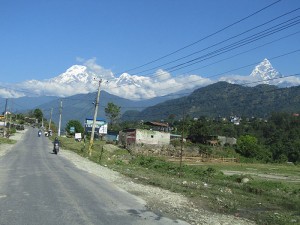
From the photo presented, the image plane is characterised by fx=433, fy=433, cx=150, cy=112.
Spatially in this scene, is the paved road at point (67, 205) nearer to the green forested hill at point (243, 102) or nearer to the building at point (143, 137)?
the building at point (143, 137)

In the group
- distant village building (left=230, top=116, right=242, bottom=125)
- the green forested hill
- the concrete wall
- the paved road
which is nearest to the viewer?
the paved road

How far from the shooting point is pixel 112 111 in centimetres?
13525

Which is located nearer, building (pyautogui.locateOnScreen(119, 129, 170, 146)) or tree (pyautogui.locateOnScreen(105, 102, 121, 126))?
building (pyautogui.locateOnScreen(119, 129, 170, 146))

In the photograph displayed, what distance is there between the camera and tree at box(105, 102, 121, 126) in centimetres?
13488

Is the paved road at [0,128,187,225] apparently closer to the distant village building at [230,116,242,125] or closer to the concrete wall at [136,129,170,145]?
the concrete wall at [136,129,170,145]

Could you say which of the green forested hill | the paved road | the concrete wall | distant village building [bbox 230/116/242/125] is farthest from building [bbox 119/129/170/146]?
the paved road

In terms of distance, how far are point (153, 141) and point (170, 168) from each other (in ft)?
183

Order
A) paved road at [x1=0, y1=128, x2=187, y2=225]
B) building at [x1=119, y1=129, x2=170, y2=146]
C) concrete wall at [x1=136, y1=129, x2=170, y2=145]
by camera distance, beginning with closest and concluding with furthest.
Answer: paved road at [x1=0, y1=128, x2=187, y2=225], building at [x1=119, y1=129, x2=170, y2=146], concrete wall at [x1=136, y1=129, x2=170, y2=145]

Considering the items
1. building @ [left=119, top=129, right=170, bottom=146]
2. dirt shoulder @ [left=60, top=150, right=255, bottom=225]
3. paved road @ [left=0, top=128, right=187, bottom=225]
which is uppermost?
building @ [left=119, top=129, right=170, bottom=146]

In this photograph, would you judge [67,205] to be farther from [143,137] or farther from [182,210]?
[143,137]

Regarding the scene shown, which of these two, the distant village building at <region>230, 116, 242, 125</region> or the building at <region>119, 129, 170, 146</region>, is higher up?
the distant village building at <region>230, 116, 242, 125</region>

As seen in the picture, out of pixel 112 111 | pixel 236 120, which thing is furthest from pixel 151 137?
pixel 236 120

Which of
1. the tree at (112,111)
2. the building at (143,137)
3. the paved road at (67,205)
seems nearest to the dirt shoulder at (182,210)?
the paved road at (67,205)

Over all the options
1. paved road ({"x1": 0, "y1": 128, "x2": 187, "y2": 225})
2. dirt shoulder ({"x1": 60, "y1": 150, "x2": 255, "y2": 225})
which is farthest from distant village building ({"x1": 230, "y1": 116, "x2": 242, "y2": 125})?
paved road ({"x1": 0, "y1": 128, "x2": 187, "y2": 225})
